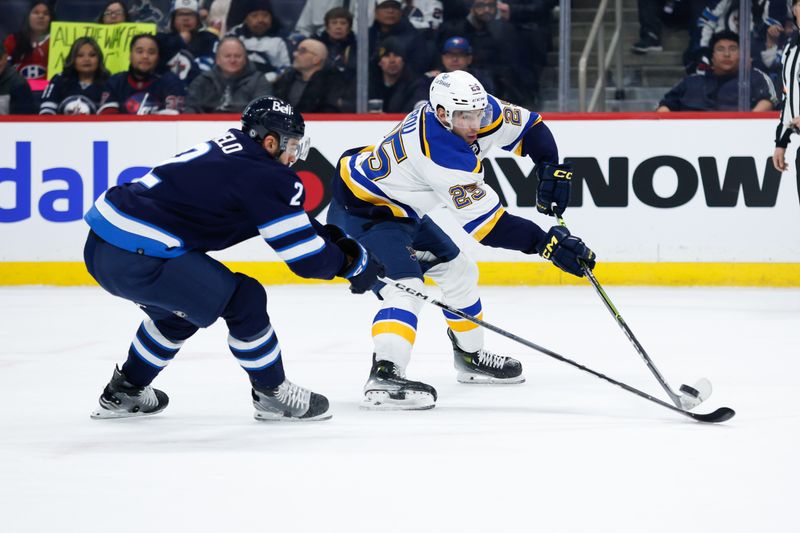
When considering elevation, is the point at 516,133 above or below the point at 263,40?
above

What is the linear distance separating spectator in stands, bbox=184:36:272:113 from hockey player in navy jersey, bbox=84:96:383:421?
439 cm

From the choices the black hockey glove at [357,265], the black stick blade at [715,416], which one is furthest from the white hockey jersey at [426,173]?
the black stick blade at [715,416]

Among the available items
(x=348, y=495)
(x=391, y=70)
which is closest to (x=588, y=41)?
(x=391, y=70)

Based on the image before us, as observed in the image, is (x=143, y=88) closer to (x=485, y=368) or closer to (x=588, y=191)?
(x=588, y=191)

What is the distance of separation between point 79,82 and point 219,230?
4.77 metres

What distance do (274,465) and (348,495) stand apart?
1.19 ft

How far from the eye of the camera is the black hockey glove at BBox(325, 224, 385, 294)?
3359 millimetres

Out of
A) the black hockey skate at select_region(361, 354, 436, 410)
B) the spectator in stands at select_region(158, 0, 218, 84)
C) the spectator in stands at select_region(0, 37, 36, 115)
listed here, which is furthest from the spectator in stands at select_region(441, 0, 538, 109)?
the black hockey skate at select_region(361, 354, 436, 410)

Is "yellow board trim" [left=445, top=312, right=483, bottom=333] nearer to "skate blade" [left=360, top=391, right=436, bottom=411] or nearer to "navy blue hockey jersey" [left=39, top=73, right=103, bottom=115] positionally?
"skate blade" [left=360, top=391, right=436, bottom=411]

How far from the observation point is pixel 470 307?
426 cm

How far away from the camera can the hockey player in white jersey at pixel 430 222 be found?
12.3ft

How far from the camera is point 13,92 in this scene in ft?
25.4

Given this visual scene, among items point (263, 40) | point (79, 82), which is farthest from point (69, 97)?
point (263, 40)

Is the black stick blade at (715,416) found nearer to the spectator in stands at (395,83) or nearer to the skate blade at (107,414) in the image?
the skate blade at (107,414)
